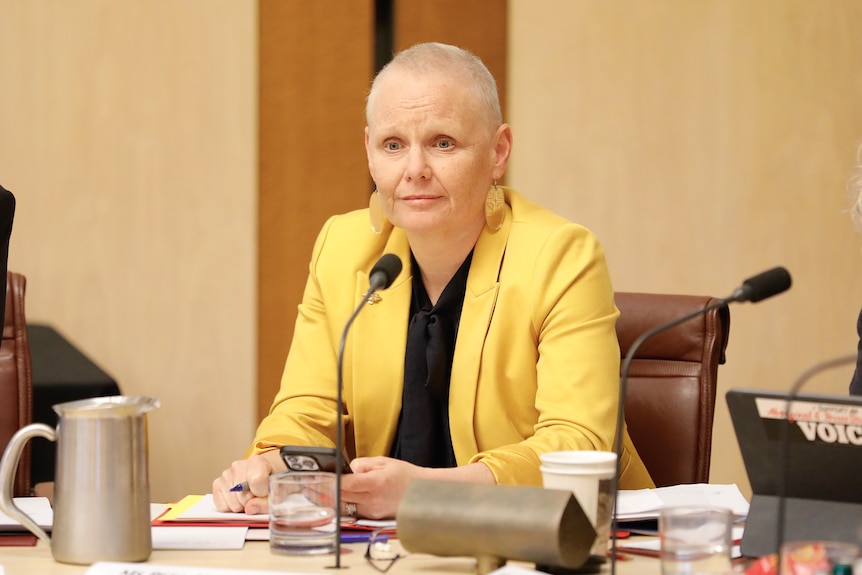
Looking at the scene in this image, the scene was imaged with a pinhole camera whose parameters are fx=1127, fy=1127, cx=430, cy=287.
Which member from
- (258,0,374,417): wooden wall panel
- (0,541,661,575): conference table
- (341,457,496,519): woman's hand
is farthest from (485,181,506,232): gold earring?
(258,0,374,417): wooden wall panel

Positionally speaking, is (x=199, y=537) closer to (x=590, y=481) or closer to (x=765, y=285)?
(x=590, y=481)

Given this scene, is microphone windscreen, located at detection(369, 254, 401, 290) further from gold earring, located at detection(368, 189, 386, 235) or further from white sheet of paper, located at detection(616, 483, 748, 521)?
gold earring, located at detection(368, 189, 386, 235)

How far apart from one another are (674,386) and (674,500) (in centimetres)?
57

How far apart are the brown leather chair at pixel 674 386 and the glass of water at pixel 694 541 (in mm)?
899

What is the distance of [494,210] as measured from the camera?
2168 millimetres

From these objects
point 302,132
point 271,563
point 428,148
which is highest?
point 302,132

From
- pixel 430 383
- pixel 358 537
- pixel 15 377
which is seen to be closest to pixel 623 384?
pixel 358 537

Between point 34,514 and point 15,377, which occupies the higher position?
point 15,377

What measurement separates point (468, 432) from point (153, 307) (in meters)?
1.83

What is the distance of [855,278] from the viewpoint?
382cm

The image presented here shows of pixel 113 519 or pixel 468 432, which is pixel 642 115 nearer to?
pixel 468 432

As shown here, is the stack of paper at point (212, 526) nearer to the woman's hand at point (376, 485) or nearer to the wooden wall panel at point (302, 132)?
the woman's hand at point (376, 485)

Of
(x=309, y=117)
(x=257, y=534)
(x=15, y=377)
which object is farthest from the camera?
(x=309, y=117)

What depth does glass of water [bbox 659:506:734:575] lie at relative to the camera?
1.28 metres
